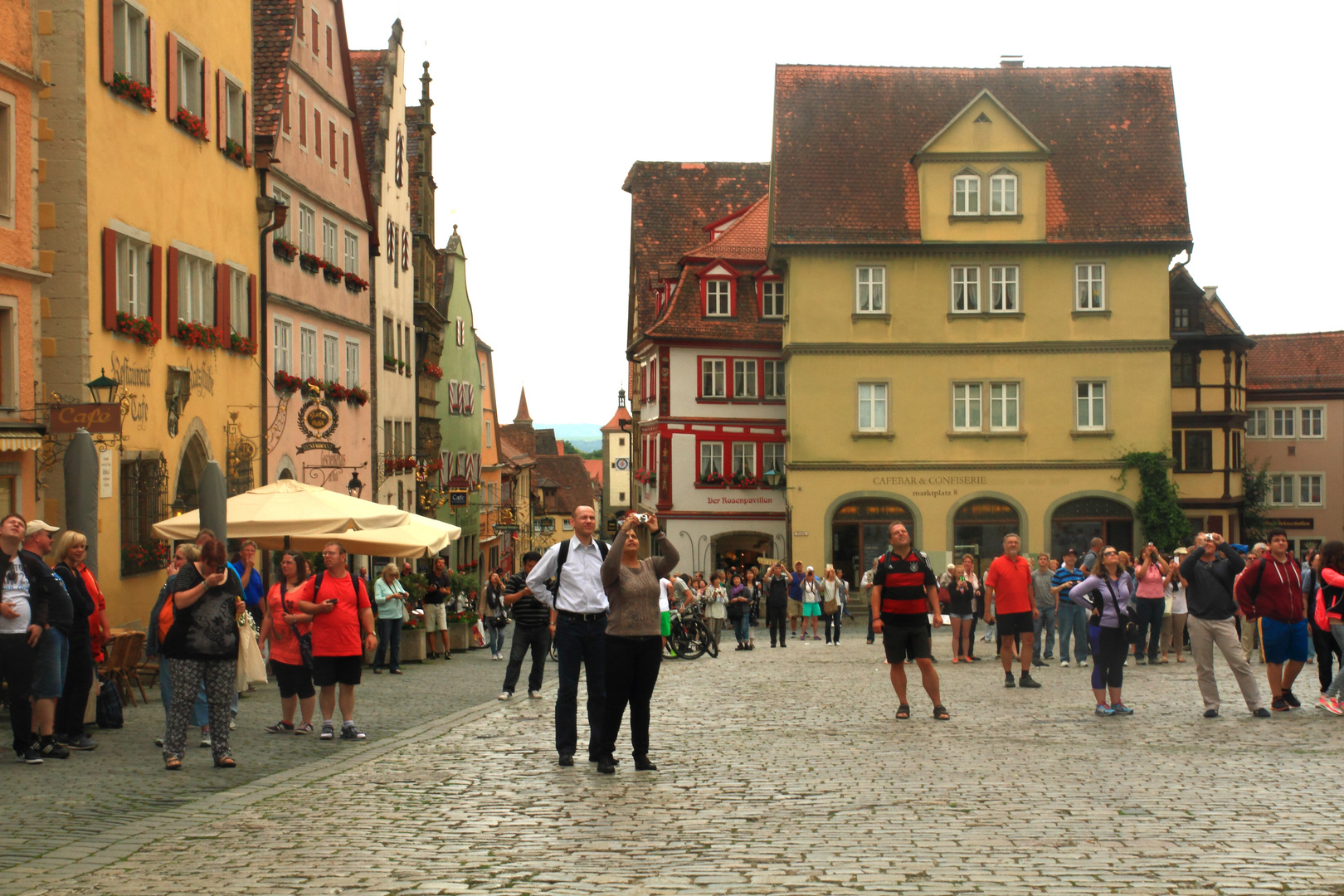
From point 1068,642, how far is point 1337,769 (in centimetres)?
1244

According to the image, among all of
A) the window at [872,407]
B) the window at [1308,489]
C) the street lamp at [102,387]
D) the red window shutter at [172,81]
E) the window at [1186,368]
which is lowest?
the window at [1308,489]

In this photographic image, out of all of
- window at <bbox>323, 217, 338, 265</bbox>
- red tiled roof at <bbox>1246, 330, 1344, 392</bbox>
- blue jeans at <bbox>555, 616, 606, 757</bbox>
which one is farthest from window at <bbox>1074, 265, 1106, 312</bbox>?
blue jeans at <bbox>555, 616, 606, 757</bbox>

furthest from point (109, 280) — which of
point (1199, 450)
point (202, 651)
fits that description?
point (1199, 450)

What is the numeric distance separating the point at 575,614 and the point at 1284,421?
224ft

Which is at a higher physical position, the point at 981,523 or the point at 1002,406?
the point at 1002,406

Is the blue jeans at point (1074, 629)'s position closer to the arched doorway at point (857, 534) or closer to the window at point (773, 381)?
the arched doorway at point (857, 534)

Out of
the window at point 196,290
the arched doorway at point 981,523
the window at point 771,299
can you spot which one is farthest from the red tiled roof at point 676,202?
the window at point 196,290

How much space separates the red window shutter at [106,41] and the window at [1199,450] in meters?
43.4

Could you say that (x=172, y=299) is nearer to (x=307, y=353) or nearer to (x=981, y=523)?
(x=307, y=353)

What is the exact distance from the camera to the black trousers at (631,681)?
11414 mm

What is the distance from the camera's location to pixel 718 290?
53.3 m

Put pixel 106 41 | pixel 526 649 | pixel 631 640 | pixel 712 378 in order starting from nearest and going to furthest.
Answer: pixel 631 640 < pixel 526 649 < pixel 106 41 < pixel 712 378

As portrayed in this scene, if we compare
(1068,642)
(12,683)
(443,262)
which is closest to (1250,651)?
(1068,642)

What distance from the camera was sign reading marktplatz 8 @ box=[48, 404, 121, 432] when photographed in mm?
16516
